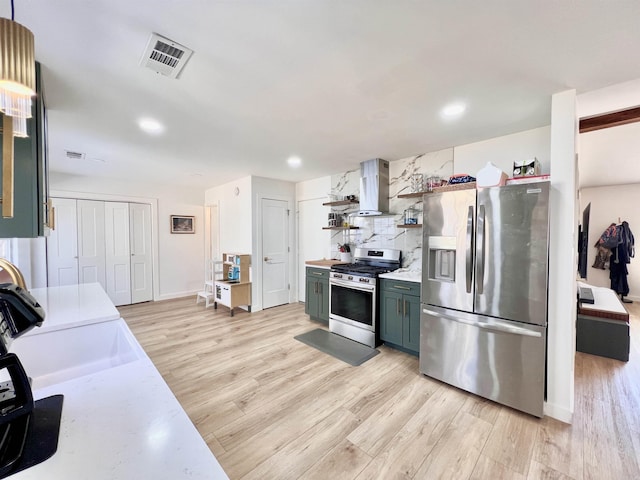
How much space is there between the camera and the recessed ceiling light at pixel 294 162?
368 centimetres

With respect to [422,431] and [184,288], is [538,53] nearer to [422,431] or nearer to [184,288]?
[422,431]

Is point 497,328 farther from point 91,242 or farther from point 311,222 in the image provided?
point 91,242

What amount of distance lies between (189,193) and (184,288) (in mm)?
2101

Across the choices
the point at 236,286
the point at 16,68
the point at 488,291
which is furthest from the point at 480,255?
the point at 236,286

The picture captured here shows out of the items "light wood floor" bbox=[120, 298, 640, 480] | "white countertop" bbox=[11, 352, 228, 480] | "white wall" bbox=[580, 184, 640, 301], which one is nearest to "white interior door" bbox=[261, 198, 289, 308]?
"light wood floor" bbox=[120, 298, 640, 480]

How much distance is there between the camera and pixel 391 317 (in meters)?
3.10

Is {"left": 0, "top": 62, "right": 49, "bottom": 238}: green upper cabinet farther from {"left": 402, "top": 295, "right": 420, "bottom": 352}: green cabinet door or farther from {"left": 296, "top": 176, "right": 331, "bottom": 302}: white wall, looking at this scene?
{"left": 296, "top": 176, "right": 331, "bottom": 302}: white wall

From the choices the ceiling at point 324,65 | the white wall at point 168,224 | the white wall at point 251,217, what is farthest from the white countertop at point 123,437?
the white wall at point 168,224

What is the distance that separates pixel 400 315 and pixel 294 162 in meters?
2.48

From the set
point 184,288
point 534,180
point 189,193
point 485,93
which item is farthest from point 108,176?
point 534,180

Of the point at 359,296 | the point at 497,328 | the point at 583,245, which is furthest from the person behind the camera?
the point at 583,245

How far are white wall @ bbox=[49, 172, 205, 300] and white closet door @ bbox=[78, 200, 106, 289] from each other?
220 mm

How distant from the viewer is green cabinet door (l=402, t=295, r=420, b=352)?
9.37ft

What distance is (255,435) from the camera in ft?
6.11
